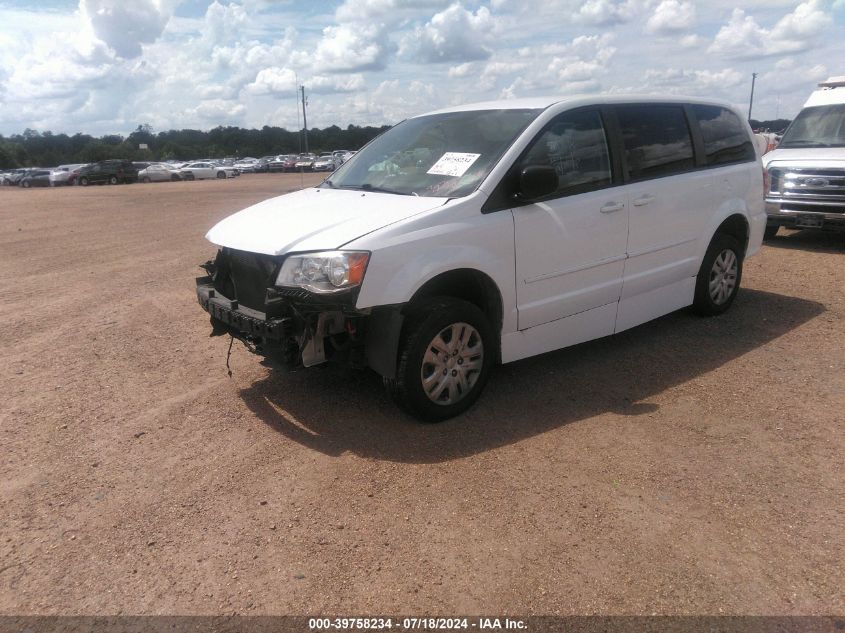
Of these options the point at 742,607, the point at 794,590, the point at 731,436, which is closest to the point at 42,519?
the point at 742,607


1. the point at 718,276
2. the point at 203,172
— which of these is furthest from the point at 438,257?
the point at 203,172

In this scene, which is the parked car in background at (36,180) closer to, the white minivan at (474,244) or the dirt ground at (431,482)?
the dirt ground at (431,482)

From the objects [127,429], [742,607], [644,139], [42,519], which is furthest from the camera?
[644,139]

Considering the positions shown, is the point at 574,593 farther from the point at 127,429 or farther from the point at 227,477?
the point at 127,429

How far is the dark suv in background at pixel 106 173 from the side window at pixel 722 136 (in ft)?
144

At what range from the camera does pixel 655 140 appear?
5.46m

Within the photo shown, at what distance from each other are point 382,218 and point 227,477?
5.64ft

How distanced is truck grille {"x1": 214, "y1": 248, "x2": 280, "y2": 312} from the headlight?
16cm

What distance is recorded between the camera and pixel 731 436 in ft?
13.3

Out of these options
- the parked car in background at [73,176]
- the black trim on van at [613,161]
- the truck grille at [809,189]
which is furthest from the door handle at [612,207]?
the parked car in background at [73,176]

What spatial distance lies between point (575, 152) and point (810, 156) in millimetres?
6836

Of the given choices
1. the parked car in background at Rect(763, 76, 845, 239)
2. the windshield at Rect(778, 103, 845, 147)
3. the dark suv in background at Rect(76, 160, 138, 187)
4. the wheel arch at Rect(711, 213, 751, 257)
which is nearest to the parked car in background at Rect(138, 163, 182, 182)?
the dark suv in background at Rect(76, 160, 138, 187)

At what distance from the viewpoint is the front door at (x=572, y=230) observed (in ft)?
14.8

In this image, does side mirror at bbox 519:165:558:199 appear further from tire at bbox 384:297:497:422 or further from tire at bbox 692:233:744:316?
tire at bbox 692:233:744:316
